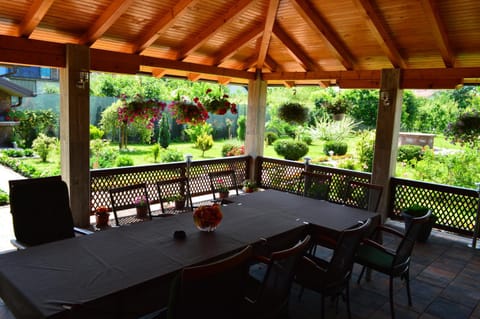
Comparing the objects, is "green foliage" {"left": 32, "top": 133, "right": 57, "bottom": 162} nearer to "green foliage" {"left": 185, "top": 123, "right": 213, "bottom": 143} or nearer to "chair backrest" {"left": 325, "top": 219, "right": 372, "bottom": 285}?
"green foliage" {"left": 185, "top": 123, "right": 213, "bottom": 143}

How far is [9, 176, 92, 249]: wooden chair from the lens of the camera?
3.36 meters

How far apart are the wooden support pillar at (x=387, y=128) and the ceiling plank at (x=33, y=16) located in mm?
5282

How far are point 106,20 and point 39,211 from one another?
2.75 metres

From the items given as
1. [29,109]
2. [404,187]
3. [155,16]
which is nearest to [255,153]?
[404,187]

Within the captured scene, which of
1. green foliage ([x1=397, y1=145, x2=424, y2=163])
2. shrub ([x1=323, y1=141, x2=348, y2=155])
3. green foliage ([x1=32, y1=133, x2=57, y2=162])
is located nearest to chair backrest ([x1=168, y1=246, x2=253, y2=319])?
green foliage ([x1=397, y1=145, x2=424, y2=163])

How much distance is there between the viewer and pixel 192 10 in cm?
580

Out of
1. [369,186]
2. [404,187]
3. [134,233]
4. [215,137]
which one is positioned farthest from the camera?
[215,137]

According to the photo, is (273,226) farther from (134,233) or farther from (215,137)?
(215,137)

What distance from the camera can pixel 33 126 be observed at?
11.4 metres

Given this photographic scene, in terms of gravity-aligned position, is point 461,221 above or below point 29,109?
below

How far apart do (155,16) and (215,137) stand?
10431 mm

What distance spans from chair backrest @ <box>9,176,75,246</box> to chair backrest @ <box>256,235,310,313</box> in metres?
2.11

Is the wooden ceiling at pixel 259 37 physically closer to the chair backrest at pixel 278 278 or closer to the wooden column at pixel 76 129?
the wooden column at pixel 76 129

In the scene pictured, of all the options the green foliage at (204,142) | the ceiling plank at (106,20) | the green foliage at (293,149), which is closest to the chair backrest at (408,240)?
the ceiling plank at (106,20)
